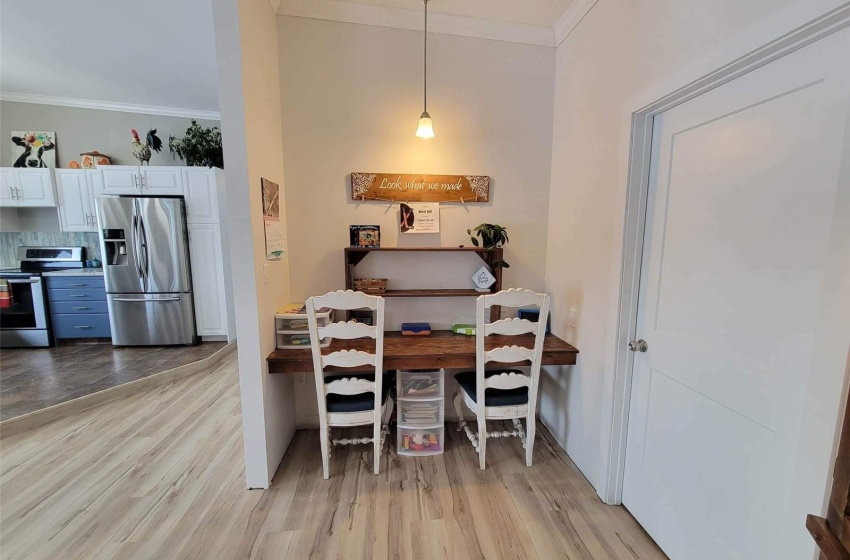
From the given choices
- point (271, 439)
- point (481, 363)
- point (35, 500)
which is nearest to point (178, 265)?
point (35, 500)

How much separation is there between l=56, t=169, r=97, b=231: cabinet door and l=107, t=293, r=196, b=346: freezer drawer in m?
1.03

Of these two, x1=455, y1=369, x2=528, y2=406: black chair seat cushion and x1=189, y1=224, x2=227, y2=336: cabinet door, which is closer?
x1=455, y1=369, x2=528, y2=406: black chair seat cushion

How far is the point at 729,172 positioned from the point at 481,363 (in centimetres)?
139

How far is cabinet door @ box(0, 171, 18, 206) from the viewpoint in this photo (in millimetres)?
3756

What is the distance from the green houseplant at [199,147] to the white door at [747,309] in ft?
14.5

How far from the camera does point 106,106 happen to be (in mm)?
3953

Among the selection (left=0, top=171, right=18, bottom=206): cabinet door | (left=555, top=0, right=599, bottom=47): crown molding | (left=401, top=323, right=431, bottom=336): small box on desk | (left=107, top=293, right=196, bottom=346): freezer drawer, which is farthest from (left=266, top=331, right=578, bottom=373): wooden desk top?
(left=0, top=171, right=18, bottom=206): cabinet door

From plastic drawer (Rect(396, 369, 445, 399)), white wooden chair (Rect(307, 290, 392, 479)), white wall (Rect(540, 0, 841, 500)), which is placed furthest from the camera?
plastic drawer (Rect(396, 369, 445, 399))

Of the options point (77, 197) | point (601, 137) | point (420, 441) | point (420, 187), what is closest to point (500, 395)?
point (420, 441)

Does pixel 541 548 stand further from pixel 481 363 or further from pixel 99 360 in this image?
pixel 99 360

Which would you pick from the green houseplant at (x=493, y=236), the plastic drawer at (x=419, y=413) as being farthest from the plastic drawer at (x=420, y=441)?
the green houseplant at (x=493, y=236)

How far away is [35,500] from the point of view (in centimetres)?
178

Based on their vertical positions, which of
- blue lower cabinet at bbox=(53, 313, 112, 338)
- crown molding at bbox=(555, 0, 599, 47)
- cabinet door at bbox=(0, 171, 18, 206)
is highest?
crown molding at bbox=(555, 0, 599, 47)

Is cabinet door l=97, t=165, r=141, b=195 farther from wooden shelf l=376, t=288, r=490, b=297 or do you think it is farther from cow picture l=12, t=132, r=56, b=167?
wooden shelf l=376, t=288, r=490, b=297
